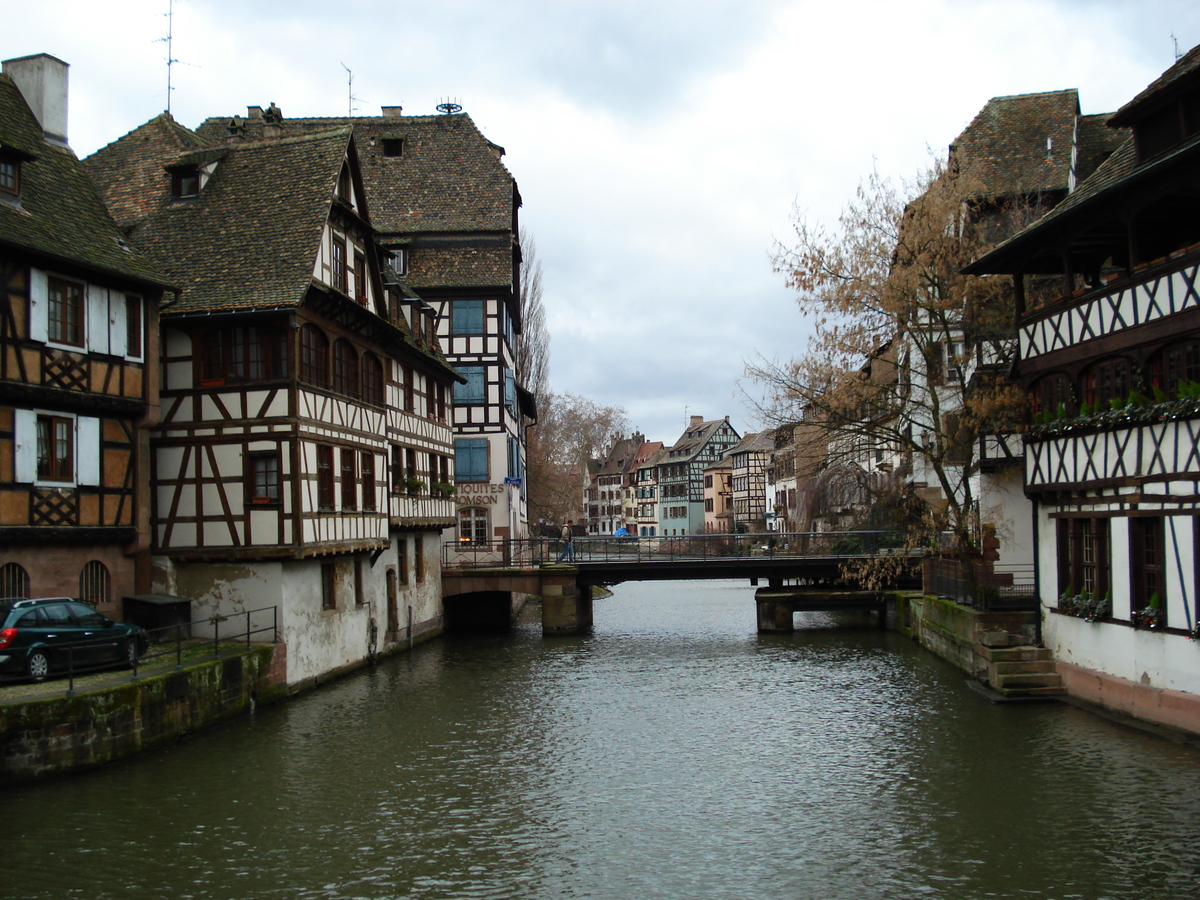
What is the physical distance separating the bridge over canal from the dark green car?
61.8ft

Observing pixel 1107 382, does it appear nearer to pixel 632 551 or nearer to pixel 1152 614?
pixel 1152 614

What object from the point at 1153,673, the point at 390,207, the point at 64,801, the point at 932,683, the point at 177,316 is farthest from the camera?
the point at 390,207

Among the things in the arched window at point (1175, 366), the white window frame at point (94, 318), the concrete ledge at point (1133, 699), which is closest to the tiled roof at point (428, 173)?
the white window frame at point (94, 318)

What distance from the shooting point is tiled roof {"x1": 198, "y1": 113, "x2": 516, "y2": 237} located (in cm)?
4459

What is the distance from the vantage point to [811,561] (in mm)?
37406

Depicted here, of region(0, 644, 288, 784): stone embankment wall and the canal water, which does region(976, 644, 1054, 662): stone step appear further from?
region(0, 644, 288, 784): stone embankment wall

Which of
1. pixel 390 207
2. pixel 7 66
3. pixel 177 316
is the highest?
pixel 390 207

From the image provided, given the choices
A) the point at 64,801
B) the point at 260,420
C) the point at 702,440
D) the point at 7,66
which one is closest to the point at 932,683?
the point at 260,420

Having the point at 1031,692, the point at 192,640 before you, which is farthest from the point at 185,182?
the point at 1031,692

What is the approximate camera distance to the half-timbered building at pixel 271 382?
22.8 metres

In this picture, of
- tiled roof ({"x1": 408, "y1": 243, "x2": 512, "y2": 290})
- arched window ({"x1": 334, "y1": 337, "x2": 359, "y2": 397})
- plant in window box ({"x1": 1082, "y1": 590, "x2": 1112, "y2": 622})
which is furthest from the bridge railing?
plant in window box ({"x1": 1082, "y1": 590, "x2": 1112, "y2": 622})

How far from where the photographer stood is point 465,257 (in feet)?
143

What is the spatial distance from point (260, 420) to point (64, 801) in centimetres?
996

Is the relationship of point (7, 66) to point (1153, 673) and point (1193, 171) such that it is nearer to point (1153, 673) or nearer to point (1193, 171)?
point (1193, 171)
